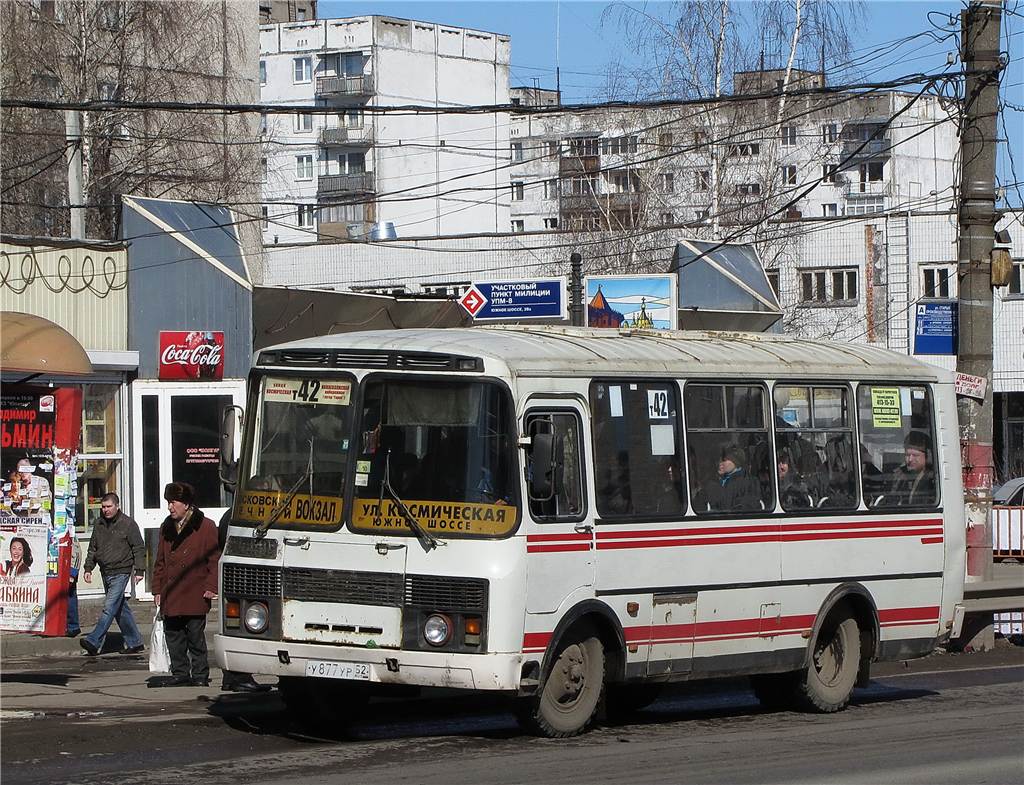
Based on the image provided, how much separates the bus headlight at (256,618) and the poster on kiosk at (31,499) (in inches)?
107

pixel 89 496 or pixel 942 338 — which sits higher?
pixel 942 338

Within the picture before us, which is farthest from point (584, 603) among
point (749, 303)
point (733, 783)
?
point (749, 303)

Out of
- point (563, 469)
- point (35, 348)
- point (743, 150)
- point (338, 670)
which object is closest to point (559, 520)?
point (563, 469)

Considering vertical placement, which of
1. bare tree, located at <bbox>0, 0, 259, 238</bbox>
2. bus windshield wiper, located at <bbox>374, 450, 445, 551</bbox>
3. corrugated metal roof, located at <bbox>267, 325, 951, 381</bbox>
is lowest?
bus windshield wiper, located at <bbox>374, 450, 445, 551</bbox>

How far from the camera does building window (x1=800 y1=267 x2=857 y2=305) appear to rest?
52531mm

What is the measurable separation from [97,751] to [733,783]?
3776 mm

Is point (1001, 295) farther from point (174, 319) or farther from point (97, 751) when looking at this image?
point (97, 751)

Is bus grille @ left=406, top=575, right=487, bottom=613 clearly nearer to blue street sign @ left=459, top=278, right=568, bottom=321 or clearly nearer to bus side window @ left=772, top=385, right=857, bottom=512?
bus side window @ left=772, top=385, right=857, bottom=512

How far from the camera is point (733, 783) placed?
30.6ft

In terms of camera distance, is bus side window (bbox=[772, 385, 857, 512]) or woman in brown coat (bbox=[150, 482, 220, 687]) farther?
woman in brown coat (bbox=[150, 482, 220, 687])

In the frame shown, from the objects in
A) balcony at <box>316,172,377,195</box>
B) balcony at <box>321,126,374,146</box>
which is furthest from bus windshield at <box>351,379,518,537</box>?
balcony at <box>321,126,374,146</box>

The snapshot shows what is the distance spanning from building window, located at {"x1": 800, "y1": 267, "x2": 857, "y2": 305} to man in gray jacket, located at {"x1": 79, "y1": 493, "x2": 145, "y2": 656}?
38.4 meters

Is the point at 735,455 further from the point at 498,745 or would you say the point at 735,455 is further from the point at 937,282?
the point at 937,282

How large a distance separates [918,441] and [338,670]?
5.68 meters
